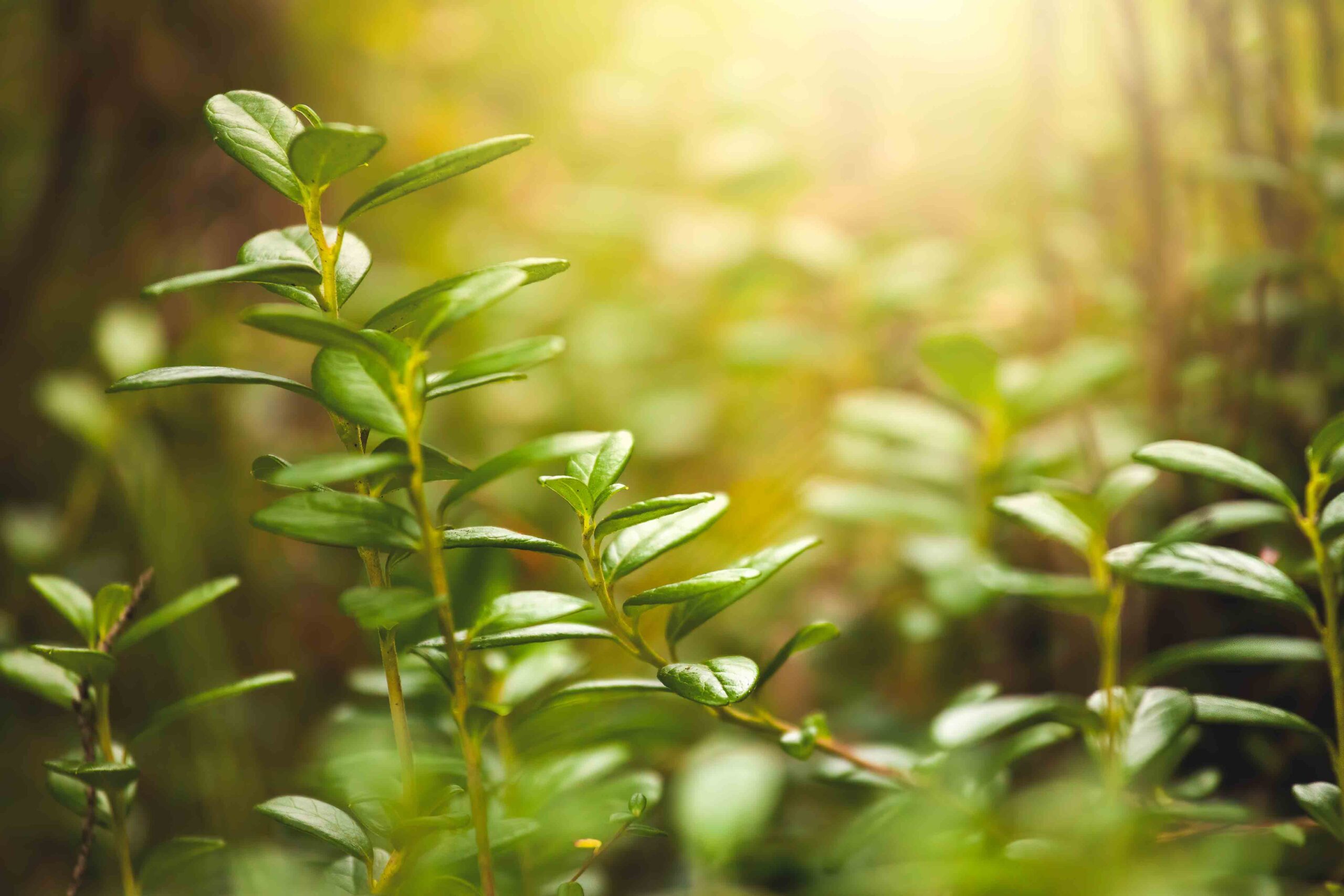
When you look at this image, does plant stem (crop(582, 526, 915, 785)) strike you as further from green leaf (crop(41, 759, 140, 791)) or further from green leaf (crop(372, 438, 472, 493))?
green leaf (crop(41, 759, 140, 791))

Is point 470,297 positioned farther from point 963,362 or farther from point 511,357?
point 963,362

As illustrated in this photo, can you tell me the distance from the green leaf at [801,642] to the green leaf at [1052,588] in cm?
12

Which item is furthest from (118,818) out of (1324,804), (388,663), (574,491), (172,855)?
(1324,804)

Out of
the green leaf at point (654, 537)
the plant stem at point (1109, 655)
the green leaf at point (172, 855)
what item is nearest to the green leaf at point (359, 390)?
the green leaf at point (654, 537)

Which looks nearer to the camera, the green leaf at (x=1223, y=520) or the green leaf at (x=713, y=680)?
the green leaf at (x=713, y=680)

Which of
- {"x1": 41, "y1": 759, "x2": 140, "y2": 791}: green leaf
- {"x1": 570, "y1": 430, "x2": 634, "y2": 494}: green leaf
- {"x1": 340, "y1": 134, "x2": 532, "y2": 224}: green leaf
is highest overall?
{"x1": 340, "y1": 134, "x2": 532, "y2": 224}: green leaf

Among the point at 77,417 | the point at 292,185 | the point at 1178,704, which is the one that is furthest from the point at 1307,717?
the point at 77,417

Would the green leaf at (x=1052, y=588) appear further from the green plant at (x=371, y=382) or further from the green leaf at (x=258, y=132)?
the green leaf at (x=258, y=132)

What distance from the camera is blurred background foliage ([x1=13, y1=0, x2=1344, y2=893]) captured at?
785 mm

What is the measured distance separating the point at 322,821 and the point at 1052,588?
0.36 m

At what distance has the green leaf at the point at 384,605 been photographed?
29 centimetres

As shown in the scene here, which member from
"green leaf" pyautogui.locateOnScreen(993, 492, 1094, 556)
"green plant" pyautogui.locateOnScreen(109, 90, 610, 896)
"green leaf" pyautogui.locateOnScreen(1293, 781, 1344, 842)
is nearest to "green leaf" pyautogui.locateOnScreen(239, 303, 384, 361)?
"green plant" pyautogui.locateOnScreen(109, 90, 610, 896)

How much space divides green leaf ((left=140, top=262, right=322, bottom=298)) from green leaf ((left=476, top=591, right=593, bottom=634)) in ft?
0.46

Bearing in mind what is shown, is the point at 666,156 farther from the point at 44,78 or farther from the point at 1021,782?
the point at 1021,782
